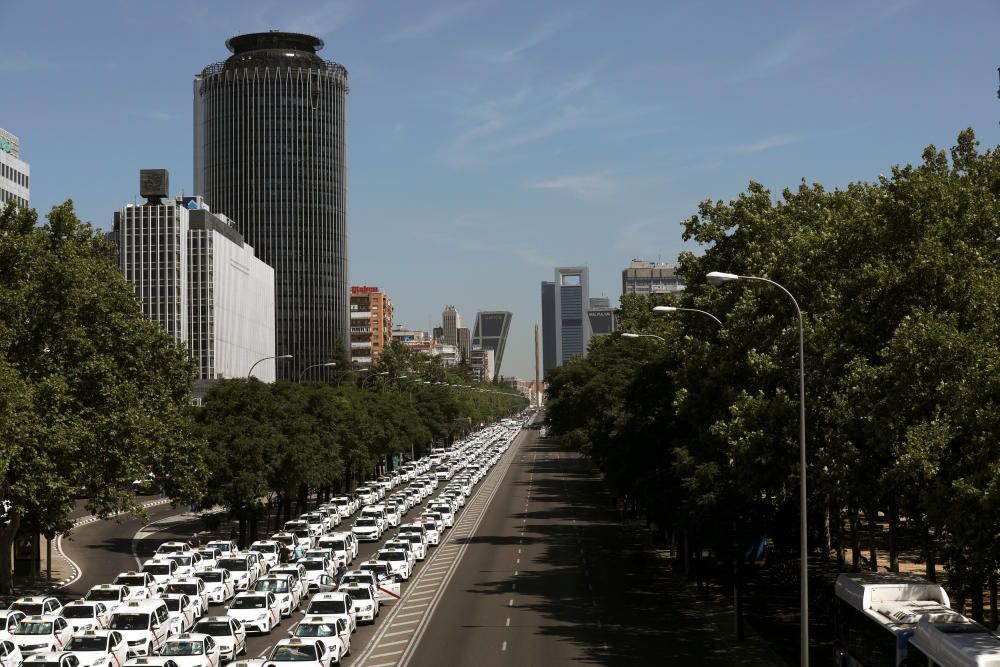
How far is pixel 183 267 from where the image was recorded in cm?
15938

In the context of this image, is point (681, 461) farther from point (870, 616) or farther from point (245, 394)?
point (245, 394)

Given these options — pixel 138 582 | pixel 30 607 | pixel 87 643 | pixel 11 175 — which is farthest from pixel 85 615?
pixel 11 175

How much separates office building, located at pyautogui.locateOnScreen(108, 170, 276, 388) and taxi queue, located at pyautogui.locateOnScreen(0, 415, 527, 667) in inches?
3963

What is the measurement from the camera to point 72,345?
139 ft

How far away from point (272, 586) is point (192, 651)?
39.6 ft

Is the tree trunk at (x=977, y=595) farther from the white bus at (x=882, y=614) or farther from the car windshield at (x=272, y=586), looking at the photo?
the car windshield at (x=272, y=586)

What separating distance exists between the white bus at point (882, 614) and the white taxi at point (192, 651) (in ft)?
51.1

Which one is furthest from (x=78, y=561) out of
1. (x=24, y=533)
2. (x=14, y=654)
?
(x=14, y=654)

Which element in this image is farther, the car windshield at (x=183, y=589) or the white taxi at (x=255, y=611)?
the car windshield at (x=183, y=589)

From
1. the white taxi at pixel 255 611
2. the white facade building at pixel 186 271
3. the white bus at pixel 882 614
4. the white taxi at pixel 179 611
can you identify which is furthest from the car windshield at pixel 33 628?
the white facade building at pixel 186 271

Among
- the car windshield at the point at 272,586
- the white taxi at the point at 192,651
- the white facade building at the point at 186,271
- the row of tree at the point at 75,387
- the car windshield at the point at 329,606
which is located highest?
the white facade building at the point at 186,271

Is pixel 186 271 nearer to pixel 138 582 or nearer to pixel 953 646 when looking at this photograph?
pixel 138 582

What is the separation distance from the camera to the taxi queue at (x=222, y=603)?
95.3 ft

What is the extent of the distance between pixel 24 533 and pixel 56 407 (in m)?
13.6
